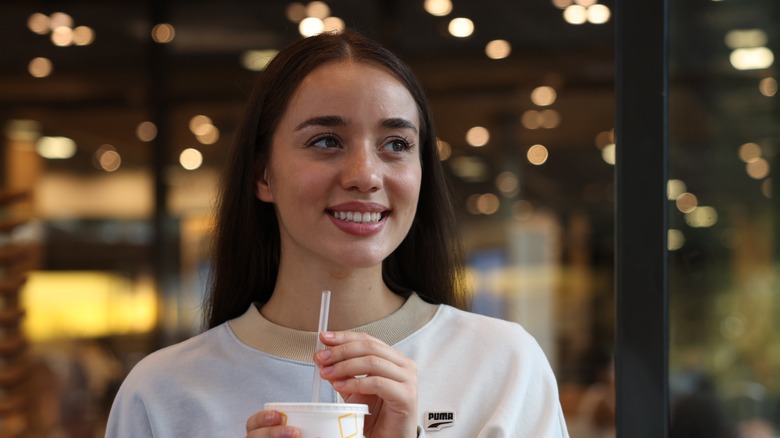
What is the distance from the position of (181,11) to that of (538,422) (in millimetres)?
5303

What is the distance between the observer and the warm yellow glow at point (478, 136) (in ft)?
21.8

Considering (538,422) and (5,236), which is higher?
(5,236)

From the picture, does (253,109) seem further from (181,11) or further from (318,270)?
(181,11)

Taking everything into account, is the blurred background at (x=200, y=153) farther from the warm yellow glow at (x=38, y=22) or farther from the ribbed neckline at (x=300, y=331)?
the ribbed neckline at (x=300, y=331)

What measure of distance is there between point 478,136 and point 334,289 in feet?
17.0

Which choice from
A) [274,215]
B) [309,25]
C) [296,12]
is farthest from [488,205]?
[274,215]

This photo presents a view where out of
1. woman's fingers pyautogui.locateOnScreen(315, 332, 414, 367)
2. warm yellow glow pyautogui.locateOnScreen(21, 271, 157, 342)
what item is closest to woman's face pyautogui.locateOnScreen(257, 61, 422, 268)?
woman's fingers pyautogui.locateOnScreen(315, 332, 414, 367)

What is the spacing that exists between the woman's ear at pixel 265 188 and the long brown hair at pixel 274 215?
0.04 ft

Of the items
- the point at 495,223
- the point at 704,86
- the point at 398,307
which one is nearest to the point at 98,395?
the point at 495,223

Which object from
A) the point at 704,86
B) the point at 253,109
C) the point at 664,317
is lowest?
the point at 664,317

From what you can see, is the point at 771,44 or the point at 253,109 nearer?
the point at 253,109

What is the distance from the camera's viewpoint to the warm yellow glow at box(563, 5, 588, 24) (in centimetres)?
597

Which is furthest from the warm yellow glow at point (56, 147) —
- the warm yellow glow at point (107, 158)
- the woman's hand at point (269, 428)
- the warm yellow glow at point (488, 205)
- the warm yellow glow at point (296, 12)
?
the woman's hand at point (269, 428)

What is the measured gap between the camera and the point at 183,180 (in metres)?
6.52
